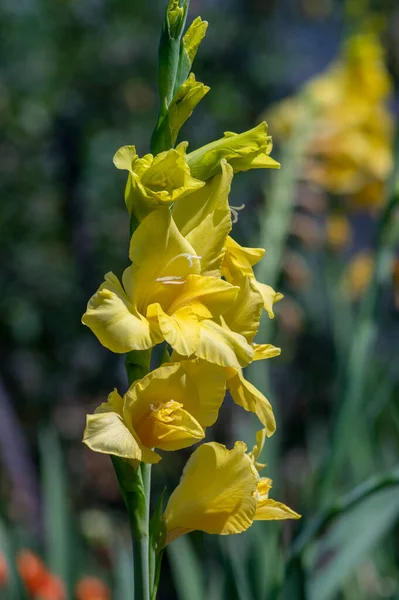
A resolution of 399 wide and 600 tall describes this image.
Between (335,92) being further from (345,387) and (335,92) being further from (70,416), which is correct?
(70,416)

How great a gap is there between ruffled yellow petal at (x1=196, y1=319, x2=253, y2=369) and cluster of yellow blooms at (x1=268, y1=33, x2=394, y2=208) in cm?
110

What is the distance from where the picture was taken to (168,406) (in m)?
0.57

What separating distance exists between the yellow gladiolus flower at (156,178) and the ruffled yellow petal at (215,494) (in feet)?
0.64

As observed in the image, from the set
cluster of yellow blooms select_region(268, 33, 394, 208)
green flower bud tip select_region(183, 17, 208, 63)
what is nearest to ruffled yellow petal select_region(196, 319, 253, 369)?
green flower bud tip select_region(183, 17, 208, 63)

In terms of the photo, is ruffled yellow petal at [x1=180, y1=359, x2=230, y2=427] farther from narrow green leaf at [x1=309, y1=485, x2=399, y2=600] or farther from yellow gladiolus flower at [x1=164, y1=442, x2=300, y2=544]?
narrow green leaf at [x1=309, y1=485, x2=399, y2=600]

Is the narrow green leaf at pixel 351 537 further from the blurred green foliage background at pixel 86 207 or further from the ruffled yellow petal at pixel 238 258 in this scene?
the blurred green foliage background at pixel 86 207

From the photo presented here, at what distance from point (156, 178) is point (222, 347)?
136 millimetres

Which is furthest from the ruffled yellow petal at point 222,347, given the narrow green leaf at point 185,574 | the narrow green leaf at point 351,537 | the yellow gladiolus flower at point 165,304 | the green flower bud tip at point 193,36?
the narrow green leaf at point 185,574

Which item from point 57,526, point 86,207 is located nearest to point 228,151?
point 57,526

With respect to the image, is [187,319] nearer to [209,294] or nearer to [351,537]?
[209,294]

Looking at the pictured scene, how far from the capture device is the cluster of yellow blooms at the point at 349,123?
175cm

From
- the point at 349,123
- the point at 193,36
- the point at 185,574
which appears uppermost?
the point at 193,36

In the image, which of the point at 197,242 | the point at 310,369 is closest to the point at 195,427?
the point at 197,242

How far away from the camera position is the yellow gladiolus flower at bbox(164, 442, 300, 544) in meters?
0.60
